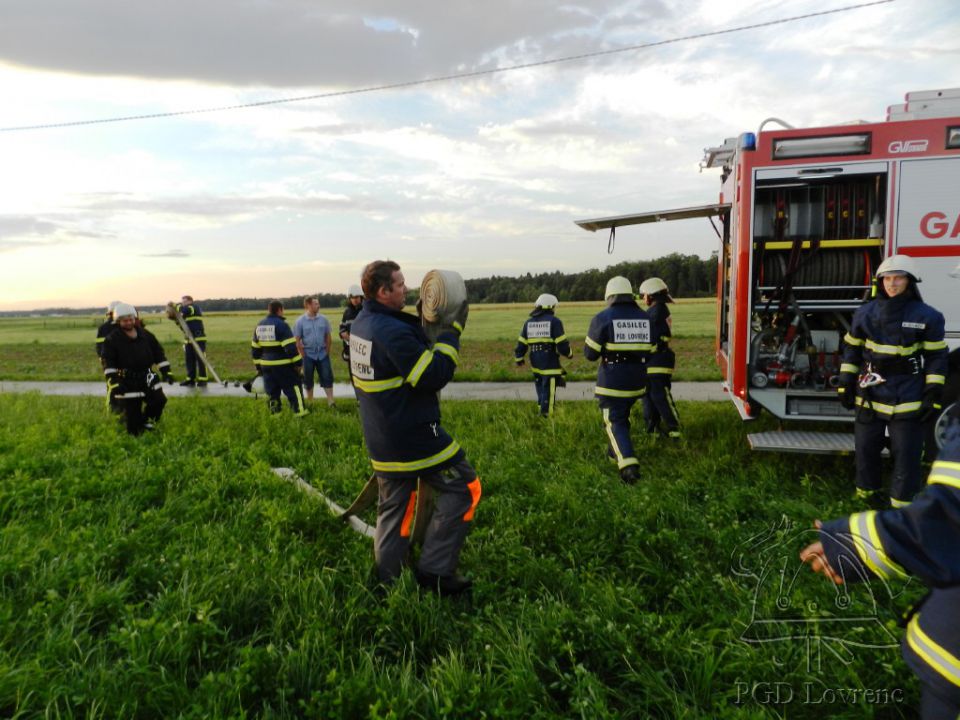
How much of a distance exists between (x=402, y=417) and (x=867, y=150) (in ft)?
16.7

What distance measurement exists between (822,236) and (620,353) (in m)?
2.48

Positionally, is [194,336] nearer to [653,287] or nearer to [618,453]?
[653,287]

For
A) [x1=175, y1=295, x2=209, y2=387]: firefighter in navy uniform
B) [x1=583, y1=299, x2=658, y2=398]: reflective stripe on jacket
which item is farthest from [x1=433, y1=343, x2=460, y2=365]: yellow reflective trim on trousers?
[x1=175, y1=295, x2=209, y2=387]: firefighter in navy uniform

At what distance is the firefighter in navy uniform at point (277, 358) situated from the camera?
909 cm

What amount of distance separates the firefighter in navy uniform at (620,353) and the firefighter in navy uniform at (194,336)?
1034cm

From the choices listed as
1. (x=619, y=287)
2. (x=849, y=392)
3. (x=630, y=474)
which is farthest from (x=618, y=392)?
(x=849, y=392)

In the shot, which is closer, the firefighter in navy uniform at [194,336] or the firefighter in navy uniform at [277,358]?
the firefighter in navy uniform at [277,358]

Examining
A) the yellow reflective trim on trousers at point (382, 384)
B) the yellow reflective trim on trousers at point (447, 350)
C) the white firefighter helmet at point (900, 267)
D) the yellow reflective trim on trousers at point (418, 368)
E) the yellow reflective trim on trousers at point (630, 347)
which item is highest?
the white firefighter helmet at point (900, 267)

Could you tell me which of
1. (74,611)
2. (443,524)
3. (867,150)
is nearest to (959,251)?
(867,150)

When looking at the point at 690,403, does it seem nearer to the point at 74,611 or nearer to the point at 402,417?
the point at 402,417

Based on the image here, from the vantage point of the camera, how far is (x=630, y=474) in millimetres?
5859

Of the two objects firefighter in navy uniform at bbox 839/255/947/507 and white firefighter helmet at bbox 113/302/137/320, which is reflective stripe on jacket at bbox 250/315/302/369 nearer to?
white firefighter helmet at bbox 113/302/137/320

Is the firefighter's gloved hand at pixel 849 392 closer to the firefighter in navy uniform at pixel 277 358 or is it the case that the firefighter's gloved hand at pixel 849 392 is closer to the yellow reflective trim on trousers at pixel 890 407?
the yellow reflective trim on trousers at pixel 890 407

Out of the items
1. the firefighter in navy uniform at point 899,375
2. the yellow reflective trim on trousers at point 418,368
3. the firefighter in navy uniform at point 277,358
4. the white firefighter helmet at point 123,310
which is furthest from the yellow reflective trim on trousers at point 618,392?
the white firefighter helmet at point 123,310
